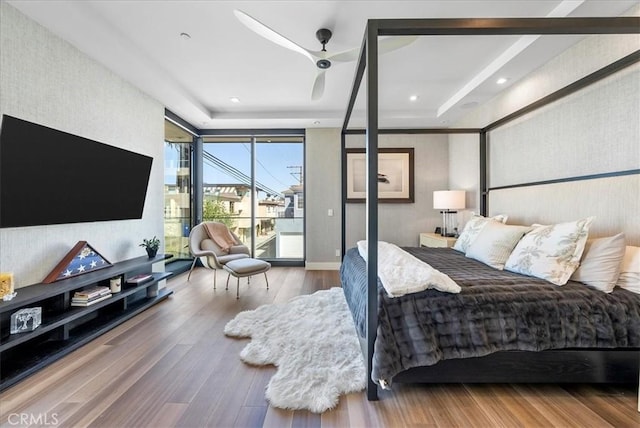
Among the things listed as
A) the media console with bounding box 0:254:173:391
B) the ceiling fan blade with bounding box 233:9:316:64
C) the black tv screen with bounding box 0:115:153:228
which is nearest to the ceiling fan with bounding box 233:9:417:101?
the ceiling fan blade with bounding box 233:9:316:64

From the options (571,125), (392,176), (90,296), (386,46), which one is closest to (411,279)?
(386,46)

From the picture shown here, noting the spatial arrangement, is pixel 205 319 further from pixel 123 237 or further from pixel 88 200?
pixel 88 200

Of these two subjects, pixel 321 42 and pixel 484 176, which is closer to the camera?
pixel 321 42

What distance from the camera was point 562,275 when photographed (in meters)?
1.80

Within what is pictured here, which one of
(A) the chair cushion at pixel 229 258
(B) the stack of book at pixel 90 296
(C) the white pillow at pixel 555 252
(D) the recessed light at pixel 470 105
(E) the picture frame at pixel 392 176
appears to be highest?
(D) the recessed light at pixel 470 105

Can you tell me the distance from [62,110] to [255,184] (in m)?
2.99

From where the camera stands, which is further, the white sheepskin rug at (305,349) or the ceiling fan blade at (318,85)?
the ceiling fan blade at (318,85)

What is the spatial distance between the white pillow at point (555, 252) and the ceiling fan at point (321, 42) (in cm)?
180

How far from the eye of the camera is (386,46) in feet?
6.98

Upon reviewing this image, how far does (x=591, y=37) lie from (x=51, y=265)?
4910mm

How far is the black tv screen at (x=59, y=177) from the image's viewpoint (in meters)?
1.92

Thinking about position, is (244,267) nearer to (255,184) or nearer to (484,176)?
(255,184)

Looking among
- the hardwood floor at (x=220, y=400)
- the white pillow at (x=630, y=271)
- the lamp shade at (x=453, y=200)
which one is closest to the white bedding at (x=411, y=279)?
the hardwood floor at (x=220, y=400)
